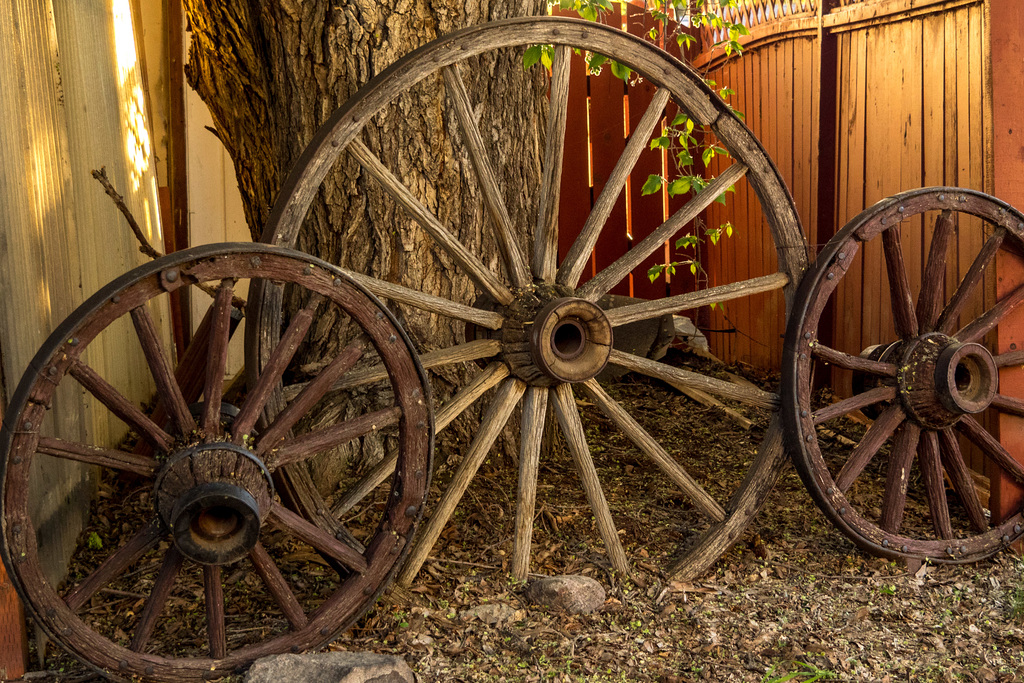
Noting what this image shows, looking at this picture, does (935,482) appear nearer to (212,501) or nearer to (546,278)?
(546,278)

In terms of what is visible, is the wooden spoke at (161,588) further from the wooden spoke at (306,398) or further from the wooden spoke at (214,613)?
the wooden spoke at (306,398)

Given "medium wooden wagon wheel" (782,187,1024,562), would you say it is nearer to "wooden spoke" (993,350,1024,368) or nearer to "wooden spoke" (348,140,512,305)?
"wooden spoke" (993,350,1024,368)

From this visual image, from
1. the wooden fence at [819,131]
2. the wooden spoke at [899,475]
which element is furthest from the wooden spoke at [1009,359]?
the wooden spoke at [899,475]

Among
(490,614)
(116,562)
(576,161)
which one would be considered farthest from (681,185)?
(116,562)

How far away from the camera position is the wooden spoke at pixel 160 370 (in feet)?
7.07

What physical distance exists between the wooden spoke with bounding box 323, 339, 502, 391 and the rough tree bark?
0.44m

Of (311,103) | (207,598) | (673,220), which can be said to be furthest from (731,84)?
(207,598)

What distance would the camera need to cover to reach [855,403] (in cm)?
298

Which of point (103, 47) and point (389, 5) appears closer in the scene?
point (389, 5)

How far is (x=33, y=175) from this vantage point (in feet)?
8.95

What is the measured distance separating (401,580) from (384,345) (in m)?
0.80

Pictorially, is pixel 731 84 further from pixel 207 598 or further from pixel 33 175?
pixel 207 598

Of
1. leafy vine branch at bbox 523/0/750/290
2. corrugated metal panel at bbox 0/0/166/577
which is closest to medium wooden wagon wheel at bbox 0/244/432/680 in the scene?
corrugated metal panel at bbox 0/0/166/577

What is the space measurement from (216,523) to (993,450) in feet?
8.58
